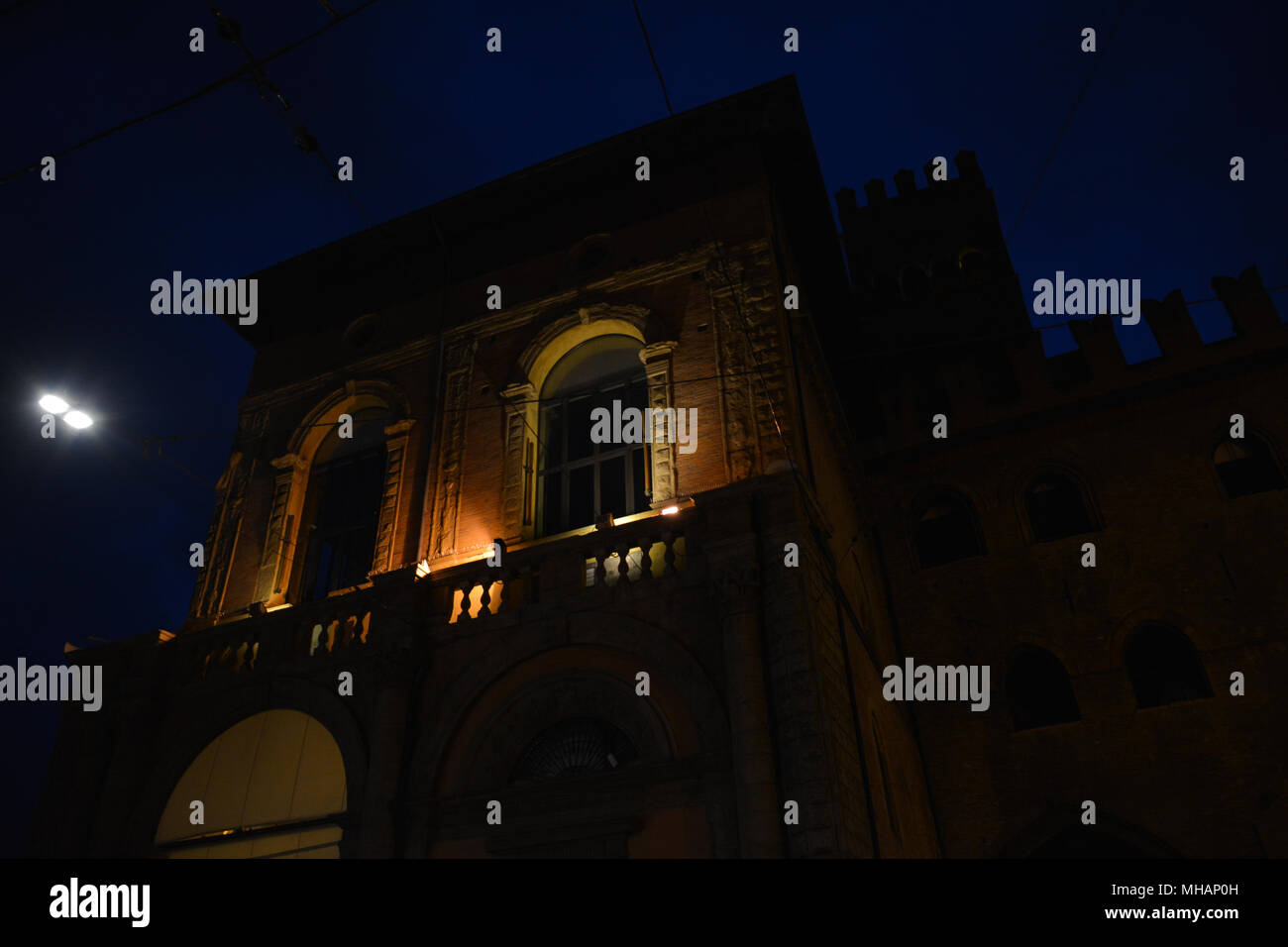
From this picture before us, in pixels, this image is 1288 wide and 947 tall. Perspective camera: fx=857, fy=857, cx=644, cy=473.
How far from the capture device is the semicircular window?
8750 millimetres

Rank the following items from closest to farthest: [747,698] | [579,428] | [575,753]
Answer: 1. [747,698]
2. [575,753]
3. [579,428]

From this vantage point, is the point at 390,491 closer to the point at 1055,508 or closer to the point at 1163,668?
the point at 1055,508

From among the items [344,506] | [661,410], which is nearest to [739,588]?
[661,410]

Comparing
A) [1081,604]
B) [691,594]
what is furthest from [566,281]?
[1081,604]

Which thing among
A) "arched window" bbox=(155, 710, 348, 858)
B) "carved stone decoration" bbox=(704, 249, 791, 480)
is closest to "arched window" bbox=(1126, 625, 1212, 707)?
"carved stone decoration" bbox=(704, 249, 791, 480)

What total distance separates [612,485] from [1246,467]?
11.2 m

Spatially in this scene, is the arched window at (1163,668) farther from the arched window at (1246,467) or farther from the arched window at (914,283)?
the arched window at (914,283)

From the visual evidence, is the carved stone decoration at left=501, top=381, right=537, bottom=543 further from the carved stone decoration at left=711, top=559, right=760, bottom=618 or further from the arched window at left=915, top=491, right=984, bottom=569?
the arched window at left=915, top=491, right=984, bottom=569

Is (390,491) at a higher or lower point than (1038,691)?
higher

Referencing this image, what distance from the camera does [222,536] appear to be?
Result: 521 inches

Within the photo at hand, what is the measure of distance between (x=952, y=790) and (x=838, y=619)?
6164 millimetres

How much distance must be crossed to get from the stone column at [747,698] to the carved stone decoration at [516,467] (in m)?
3.29

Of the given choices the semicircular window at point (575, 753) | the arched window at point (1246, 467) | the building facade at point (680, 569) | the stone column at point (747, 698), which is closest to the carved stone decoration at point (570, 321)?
the building facade at point (680, 569)
